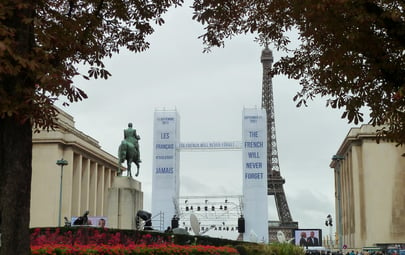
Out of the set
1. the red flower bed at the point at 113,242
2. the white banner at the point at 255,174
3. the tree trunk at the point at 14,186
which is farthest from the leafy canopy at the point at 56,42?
the white banner at the point at 255,174

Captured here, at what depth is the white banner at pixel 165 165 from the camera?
227ft

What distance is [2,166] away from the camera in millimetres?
8172

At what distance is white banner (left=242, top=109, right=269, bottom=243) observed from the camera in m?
66.2

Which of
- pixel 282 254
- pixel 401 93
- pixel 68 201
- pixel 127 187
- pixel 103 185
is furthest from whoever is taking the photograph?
pixel 103 185

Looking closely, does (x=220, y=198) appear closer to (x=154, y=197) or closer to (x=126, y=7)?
(x=154, y=197)

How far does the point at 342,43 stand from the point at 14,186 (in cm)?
493

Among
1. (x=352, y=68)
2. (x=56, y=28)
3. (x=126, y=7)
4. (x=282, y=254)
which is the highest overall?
(x=126, y=7)

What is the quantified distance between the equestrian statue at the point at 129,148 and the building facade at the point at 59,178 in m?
39.6

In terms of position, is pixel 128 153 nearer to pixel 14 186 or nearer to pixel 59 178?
pixel 14 186

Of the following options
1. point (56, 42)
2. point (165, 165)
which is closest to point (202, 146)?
A: point (165, 165)

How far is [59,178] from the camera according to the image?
244 feet

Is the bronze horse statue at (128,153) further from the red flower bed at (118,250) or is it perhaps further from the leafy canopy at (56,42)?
the leafy canopy at (56,42)

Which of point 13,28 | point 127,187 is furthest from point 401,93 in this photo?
point 127,187

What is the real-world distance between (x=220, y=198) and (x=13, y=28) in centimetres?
6395
